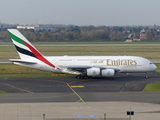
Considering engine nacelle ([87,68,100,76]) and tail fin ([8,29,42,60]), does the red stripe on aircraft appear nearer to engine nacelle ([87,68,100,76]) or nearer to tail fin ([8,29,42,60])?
tail fin ([8,29,42,60])

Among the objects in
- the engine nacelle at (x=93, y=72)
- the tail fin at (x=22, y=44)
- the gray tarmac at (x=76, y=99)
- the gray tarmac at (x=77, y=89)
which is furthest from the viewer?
the tail fin at (x=22, y=44)

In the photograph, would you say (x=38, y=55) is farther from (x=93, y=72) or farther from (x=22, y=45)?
(x=93, y=72)

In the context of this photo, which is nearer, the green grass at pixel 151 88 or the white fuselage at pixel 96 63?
the green grass at pixel 151 88

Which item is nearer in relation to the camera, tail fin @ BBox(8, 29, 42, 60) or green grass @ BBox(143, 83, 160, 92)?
green grass @ BBox(143, 83, 160, 92)

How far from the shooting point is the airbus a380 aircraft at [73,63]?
57.1 m

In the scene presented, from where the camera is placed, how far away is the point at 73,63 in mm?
58000

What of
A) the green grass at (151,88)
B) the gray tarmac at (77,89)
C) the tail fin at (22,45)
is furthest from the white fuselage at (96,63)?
the green grass at (151,88)

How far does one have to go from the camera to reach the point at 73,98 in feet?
132

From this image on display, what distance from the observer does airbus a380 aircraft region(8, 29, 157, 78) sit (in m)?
57.1

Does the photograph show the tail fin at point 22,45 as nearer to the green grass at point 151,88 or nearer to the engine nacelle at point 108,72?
the engine nacelle at point 108,72

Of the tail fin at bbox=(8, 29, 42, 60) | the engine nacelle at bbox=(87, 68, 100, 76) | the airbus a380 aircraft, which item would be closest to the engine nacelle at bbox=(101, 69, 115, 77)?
the airbus a380 aircraft

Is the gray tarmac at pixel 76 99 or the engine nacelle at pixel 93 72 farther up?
the engine nacelle at pixel 93 72

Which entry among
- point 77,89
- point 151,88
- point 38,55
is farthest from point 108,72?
point 38,55

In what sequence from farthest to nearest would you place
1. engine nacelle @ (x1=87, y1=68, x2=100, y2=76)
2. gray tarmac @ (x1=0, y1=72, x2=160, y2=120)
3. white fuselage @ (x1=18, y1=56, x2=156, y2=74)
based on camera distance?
white fuselage @ (x1=18, y1=56, x2=156, y2=74), engine nacelle @ (x1=87, y1=68, x2=100, y2=76), gray tarmac @ (x1=0, y1=72, x2=160, y2=120)
